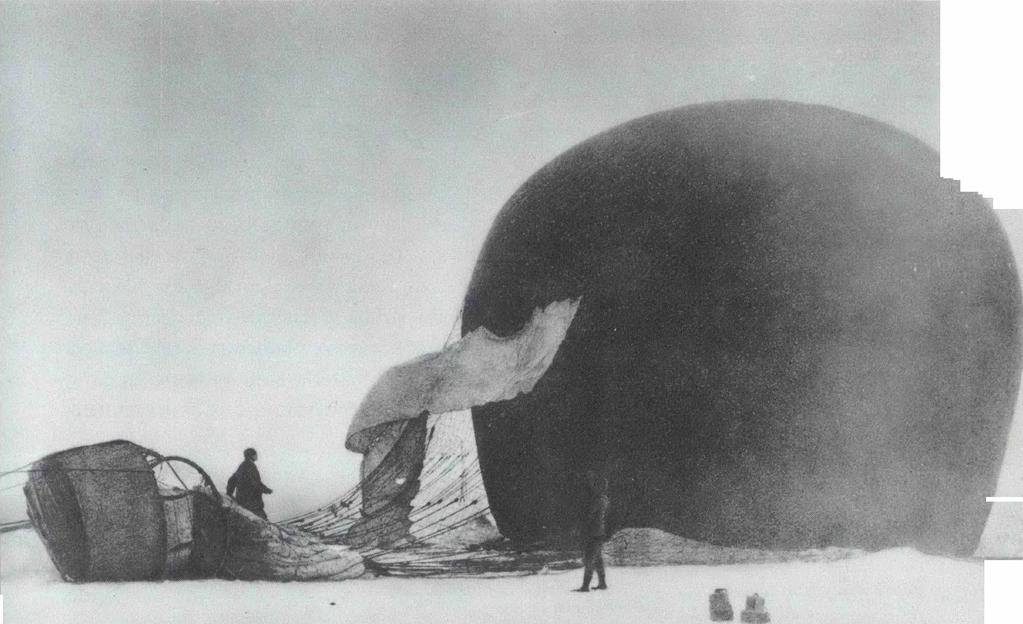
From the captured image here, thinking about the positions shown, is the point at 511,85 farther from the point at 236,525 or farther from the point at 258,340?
the point at 236,525

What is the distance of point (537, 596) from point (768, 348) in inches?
68.6

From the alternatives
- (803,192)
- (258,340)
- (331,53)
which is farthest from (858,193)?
(258,340)

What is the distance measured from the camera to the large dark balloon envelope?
5.28m

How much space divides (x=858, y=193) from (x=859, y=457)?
140cm

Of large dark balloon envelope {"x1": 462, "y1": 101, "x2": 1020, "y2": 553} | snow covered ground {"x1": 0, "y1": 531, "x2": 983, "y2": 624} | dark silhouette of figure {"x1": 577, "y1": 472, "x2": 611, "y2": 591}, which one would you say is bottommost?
snow covered ground {"x1": 0, "y1": 531, "x2": 983, "y2": 624}

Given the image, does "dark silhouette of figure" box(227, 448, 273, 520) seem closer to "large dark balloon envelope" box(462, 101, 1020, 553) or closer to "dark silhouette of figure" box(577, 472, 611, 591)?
"large dark balloon envelope" box(462, 101, 1020, 553)

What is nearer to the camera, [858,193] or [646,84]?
[858,193]

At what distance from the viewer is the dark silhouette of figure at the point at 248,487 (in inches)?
224

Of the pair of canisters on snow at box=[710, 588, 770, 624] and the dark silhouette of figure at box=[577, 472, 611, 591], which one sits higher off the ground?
the dark silhouette of figure at box=[577, 472, 611, 591]

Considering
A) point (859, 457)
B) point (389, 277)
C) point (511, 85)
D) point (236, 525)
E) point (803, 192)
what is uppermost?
point (511, 85)

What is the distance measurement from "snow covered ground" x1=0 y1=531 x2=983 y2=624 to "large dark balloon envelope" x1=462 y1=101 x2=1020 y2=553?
19 cm

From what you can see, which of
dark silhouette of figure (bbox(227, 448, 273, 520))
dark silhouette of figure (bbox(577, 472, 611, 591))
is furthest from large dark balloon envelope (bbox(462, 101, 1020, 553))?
dark silhouette of figure (bbox(227, 448, 273, 520))

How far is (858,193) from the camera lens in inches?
213

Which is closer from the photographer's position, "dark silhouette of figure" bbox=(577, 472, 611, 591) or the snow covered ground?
the snow covered ground
